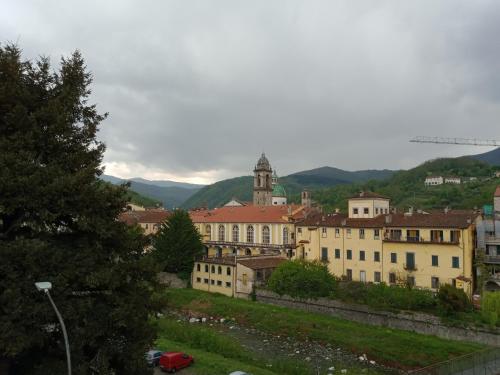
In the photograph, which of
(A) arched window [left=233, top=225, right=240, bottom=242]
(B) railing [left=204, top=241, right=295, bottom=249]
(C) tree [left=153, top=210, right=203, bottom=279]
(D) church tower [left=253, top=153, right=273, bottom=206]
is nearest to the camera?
(C) tree [left=153, top=210, right=203, bottom=279]

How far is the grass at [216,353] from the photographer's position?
32.0 m

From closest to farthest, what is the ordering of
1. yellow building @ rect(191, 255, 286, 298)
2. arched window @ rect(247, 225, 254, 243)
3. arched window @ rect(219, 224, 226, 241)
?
1. yellow building @ rect(191, 255, 286, 298)
2. arched window @ rect(247, 225, 254, 243)
3. arched window @ rect(219, 224, 226, 241)

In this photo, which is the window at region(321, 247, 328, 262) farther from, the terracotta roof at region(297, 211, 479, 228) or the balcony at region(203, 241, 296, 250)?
the balcony at region(203, 241, 296, 250)

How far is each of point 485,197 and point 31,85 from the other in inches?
4468

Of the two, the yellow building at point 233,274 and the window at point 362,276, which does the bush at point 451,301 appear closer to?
the window at point 362,276

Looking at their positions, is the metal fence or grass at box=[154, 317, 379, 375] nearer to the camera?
the metal fence

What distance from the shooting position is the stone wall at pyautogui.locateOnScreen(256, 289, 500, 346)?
35.8m

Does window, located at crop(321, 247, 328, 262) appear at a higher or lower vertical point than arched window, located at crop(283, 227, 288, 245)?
lower

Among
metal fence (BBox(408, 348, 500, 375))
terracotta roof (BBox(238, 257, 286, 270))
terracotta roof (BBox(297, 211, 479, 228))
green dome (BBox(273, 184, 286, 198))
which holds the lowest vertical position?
metal fence (BBox(408, 348, 500, 375))

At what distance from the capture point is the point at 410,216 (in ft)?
167

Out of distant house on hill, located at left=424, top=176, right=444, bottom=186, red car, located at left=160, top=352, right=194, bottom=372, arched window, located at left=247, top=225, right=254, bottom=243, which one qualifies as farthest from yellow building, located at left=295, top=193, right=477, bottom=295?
distant house on hill, located at left=424, top=176, right=444, bottom=186

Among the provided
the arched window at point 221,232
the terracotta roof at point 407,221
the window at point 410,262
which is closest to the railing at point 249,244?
the arched window at point 221,232

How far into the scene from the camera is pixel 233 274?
57.3m

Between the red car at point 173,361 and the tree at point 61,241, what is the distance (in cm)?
1408
